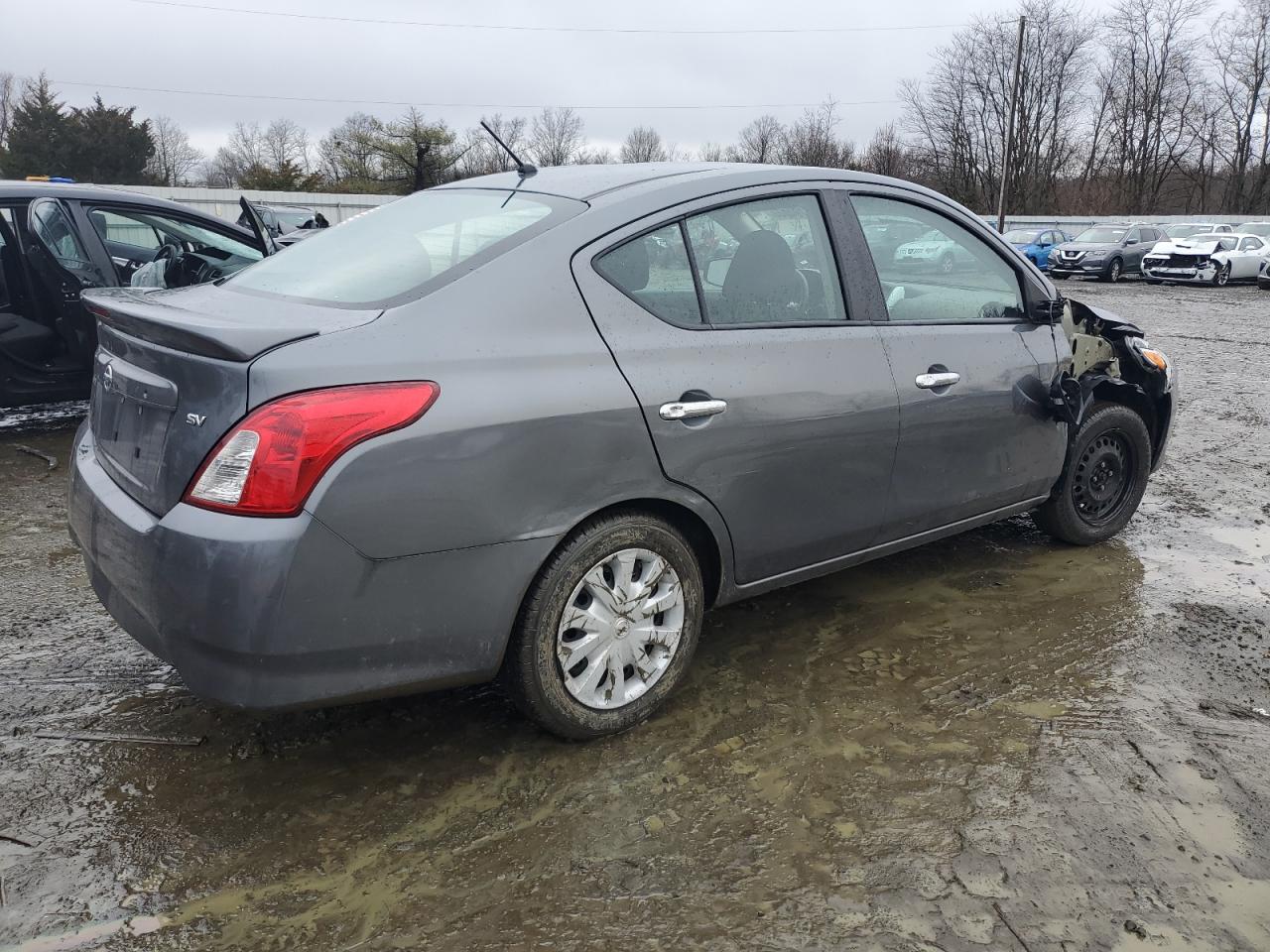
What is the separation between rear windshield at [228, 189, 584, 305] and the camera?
2.73 metres

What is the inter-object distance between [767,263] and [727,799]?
66.9 inches

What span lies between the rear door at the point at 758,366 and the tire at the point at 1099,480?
146 cm

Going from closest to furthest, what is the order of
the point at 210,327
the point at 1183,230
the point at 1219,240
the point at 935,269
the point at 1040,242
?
the point at 210,327 < the point at 935,269 < the point at 1219,240 < the point at 1183,230 < the point at 1040,242


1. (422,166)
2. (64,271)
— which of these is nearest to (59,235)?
(64,271)

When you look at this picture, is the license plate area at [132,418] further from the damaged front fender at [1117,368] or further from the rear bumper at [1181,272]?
the rear bumper at [1181,272]

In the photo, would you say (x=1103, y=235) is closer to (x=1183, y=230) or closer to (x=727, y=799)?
(x=1183, y=230)

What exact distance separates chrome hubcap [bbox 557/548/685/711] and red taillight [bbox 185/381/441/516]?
2.53 feet

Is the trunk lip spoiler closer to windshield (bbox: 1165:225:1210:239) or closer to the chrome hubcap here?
the chrome hubcap

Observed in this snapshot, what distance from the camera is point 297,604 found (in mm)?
2236

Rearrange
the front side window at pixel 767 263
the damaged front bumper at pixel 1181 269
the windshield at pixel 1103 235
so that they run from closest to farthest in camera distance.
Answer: the front side window at pixel 767 263 < the damaged front bumper at pixel 1181 269 < the windshield at pixel 1103 235

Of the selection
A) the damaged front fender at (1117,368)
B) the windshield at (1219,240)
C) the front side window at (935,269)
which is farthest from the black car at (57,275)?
the windshield at (1219,240)

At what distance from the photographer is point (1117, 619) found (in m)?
3.86

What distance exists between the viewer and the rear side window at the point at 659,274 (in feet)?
9.24

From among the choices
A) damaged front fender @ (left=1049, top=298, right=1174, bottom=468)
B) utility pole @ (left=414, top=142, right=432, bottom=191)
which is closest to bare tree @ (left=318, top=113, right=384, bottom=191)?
utility pole @ (left=414, top=142, right=432, bottom=191)
